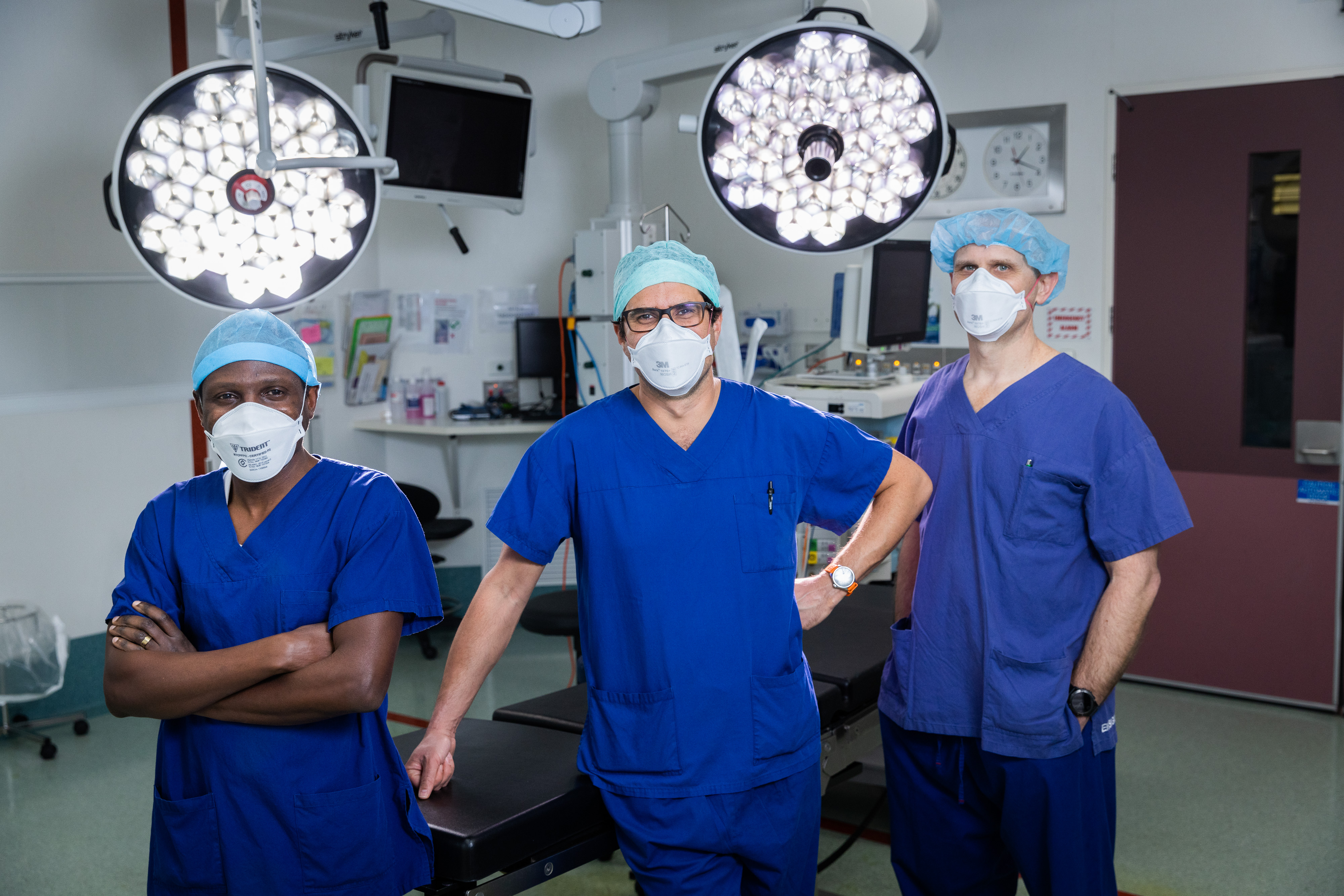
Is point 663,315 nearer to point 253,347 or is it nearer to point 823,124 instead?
point 253,347

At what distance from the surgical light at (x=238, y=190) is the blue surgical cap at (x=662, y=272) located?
60 centimetres

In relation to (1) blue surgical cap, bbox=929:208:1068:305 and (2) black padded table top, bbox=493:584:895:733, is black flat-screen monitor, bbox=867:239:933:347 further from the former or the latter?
(1) blue surgical cap, bbox=929:208:1068:305

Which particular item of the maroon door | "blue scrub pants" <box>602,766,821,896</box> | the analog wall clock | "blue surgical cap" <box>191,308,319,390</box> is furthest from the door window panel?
"blue surgical cap" <box>191,308,319,390</box>

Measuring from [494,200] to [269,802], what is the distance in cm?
277

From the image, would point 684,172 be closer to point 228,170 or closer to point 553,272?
point 553,272

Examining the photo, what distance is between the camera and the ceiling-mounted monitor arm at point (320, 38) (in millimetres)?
2311

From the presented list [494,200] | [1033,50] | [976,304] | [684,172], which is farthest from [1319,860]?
[684,172]

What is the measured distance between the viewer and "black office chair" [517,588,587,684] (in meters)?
3.03

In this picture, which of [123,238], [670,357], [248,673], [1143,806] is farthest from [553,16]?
[1143,806]

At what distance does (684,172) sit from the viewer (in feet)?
15.6

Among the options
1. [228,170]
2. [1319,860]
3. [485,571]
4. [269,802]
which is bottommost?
[1319,860]

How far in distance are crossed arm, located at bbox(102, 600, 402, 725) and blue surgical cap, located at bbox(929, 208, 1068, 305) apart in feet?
3.48

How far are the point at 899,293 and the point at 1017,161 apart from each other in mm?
962

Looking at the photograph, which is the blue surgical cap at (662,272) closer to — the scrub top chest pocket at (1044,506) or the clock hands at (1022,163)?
the scrub top chest pocket at (1044,506)
